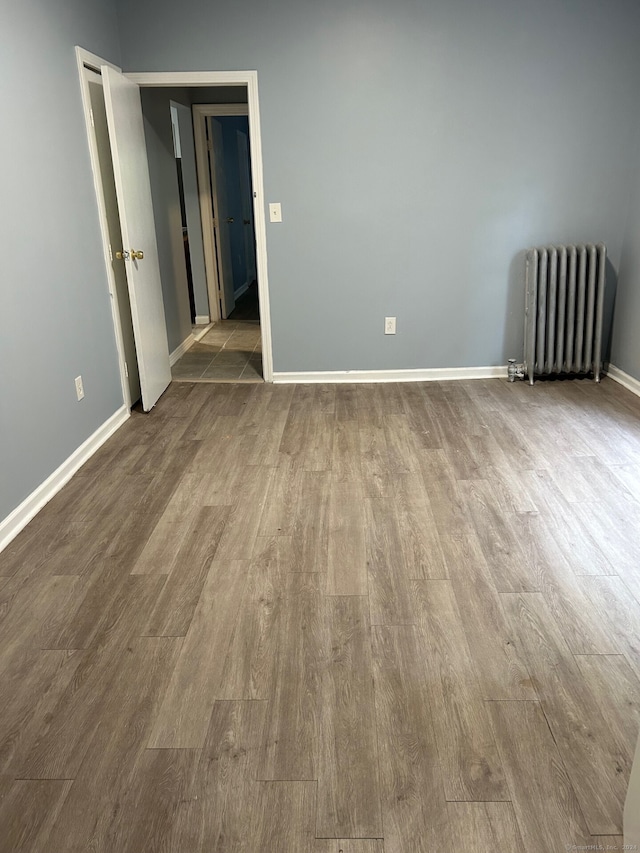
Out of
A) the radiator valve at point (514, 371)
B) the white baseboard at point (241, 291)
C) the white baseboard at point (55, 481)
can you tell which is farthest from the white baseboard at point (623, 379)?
the white baseboard at point (241, 291)

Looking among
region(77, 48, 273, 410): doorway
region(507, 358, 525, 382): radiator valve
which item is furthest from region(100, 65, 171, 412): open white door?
region(507, 358, 525, 382): radiator valve

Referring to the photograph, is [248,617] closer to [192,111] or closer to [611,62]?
[611,62]

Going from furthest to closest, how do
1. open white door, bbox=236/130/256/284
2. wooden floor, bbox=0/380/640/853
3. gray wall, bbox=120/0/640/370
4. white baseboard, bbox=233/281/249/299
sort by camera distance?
1. open white door, bbox=236/130/256/284
2. white baseboard, bbox=233/281/249/299
3. gray wall, bbox=120/0/640/370
4. wooden floor, bbox=0/380/640/853

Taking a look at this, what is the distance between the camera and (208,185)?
21.4 ft

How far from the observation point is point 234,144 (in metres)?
7.84

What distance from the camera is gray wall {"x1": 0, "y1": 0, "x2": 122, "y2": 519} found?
268 cm

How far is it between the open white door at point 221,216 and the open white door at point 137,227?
2.49 m

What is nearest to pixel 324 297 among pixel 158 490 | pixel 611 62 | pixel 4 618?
pixel 158 490

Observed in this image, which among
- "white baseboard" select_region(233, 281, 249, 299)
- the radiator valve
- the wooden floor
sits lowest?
the wooden floor

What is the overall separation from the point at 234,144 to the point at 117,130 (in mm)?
4647

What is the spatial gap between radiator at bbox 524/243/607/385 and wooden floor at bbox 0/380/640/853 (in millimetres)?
1084

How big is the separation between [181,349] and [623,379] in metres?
3.56

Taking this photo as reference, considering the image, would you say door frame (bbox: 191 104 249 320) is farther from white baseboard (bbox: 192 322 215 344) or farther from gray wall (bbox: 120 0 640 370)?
gray wall (bbox: 120 0 640 370)

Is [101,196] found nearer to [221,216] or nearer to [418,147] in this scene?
[418,147]
